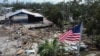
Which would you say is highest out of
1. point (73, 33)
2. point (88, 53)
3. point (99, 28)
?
point (73, 33)

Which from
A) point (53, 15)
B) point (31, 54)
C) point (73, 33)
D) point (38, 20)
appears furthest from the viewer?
point (38, 20)

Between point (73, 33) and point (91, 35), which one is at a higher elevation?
point (73, 33)

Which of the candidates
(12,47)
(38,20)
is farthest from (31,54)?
(38,20)

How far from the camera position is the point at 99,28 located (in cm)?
3847

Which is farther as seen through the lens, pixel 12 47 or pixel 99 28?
pixel 99 28

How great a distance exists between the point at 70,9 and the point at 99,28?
38.8 metres

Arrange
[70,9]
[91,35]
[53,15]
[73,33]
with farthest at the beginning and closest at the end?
[70,9], [53,15], [91,35], [73,33]

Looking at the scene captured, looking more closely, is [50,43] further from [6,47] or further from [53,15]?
[53,15]

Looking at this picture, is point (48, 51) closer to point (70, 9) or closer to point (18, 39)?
point (18, 39)

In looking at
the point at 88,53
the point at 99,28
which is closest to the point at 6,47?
the point at 88,53

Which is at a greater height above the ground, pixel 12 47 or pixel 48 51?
pixel 48 51

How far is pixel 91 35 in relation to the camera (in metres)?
41.2

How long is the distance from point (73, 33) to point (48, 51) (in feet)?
13.4

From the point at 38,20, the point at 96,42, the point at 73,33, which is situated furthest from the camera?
the point at 38,20
